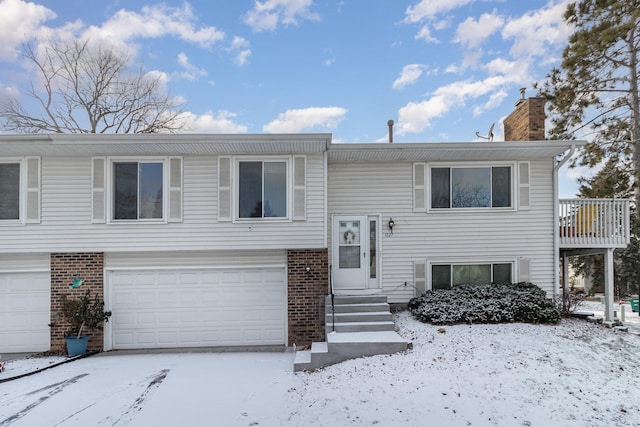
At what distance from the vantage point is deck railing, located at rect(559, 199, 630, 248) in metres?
9.64

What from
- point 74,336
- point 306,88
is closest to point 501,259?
point 306,88

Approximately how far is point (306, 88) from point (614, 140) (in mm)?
12736

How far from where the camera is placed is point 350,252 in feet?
31.3

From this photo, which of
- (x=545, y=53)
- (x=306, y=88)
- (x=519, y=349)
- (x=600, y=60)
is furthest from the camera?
(x=545, y=53)

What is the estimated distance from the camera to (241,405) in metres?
5.39

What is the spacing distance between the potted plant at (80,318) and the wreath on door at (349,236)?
5.76 meters

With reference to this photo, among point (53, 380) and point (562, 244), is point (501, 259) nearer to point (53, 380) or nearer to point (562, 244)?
point (562, 244)

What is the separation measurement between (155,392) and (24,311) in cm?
530

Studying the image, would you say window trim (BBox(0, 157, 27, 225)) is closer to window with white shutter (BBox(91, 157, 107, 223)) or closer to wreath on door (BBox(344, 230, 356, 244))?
window with white shutter (BBox(91, 157, 107, 223))

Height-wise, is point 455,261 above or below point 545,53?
below

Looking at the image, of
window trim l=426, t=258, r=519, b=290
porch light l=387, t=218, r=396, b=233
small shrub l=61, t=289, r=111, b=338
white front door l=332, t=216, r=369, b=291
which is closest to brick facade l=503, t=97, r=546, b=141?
window trim l=426, t=258, r=519, b=290

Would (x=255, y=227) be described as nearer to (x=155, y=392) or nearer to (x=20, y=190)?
(x=155, y=392)

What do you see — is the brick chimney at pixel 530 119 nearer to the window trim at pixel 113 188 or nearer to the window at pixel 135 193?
the window trim at pixel 113 188

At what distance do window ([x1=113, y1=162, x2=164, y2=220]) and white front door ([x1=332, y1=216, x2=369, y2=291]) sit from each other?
423 centimetres
